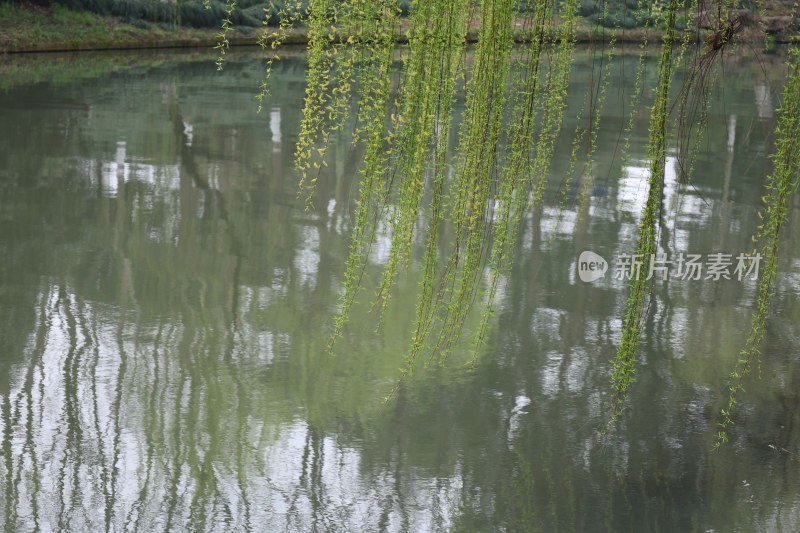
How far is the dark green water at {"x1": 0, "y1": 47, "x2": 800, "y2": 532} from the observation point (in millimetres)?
2996

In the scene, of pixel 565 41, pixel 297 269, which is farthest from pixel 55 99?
pixel 565 41

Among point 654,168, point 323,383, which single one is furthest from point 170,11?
point 654,168

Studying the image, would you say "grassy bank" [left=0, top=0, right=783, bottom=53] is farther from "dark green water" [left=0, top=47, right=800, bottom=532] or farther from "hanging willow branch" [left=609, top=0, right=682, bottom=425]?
"hanging willow branch" [left=609, top=0, right=682, bottom=425]

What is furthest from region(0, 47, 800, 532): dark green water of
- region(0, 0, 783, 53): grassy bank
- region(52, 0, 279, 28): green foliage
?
region(52, 0, 279, 28): green foliage

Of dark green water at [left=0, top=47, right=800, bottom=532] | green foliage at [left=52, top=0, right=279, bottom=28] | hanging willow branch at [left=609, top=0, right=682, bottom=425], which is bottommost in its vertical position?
dark green water at [left=0, top=47, right=800, bottom=532]

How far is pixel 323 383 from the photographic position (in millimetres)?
3852

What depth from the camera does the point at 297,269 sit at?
5242mm

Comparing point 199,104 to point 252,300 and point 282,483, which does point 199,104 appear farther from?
point 282,483

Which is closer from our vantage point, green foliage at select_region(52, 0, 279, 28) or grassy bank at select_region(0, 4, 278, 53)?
grassy bank at select_region(0, 4, 278, 53)

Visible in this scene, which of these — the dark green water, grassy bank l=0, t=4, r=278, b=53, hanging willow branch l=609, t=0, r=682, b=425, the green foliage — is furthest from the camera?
the green foliage

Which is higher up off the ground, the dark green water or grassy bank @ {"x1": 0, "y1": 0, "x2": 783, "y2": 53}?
grassy bank @ {"x1": 0, "y1": 0, "x2": 783, "y2": 53}

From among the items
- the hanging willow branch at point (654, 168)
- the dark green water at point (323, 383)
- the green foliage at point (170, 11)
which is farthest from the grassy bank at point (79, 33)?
the hanging willow branch at point (654, 168)

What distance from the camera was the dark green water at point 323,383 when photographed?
2996 millimetres

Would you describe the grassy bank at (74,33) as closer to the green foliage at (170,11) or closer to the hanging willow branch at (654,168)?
the green foliage at (170,11)
